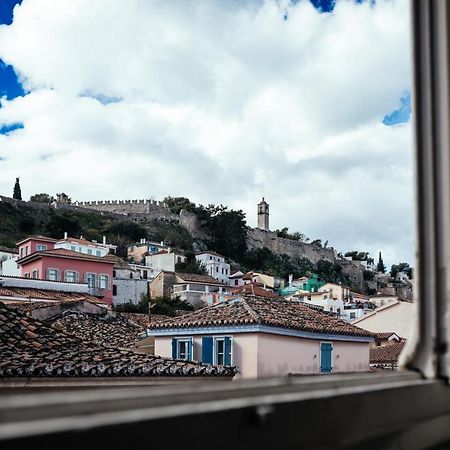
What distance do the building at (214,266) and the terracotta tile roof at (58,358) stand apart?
2888 cm

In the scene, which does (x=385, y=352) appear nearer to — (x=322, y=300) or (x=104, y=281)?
(x=104, y=281)

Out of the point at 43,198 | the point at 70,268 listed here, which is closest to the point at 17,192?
the point at 43,198

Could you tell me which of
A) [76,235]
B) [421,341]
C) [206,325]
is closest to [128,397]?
[421,341]

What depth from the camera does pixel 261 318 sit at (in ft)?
30.2

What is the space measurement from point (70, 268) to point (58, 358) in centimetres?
1678

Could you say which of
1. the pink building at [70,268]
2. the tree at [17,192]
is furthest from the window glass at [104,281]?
the tree at [17,192]

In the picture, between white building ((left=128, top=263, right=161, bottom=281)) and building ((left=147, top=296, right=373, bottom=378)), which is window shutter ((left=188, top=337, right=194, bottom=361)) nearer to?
building ((left=147, top=296, right=373, bottom=378))

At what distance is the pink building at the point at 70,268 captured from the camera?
20.7m

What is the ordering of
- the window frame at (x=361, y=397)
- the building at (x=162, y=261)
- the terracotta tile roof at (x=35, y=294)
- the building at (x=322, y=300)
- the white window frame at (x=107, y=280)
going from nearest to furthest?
the window frame at (x=361, y=397), the terracotta tile roof at (x=35, y=294), the white window frame at (x=107, y=280), the building at (x=322, y=300), the building at (x=162, y=261)

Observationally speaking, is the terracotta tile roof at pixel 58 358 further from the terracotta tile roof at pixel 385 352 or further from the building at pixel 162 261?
the building at pixel 162 261

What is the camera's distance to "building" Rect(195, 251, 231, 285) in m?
35.2

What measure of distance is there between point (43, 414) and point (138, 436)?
0.07 metres

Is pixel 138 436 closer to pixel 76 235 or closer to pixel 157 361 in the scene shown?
pixel 157 361

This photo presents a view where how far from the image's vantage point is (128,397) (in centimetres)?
48
